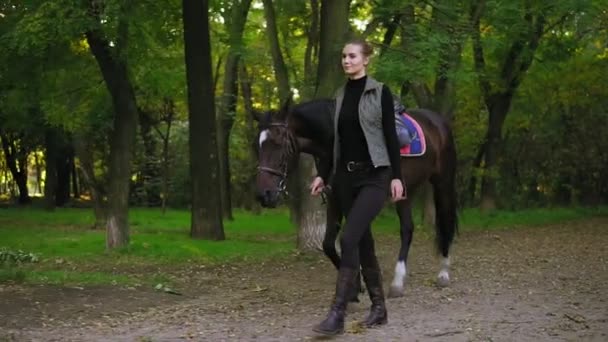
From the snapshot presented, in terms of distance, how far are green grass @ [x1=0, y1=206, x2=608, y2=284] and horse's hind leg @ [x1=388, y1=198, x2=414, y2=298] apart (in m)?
3.80

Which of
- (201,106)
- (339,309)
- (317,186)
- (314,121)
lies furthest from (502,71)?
(339,309)

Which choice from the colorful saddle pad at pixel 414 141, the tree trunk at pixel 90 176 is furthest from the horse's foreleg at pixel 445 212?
the tree trunk at pixel 90 176

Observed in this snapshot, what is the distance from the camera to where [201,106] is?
1686 centimetres

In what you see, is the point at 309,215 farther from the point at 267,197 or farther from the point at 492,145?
the point at 492,145

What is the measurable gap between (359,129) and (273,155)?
849 mm

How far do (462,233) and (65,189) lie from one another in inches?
1081

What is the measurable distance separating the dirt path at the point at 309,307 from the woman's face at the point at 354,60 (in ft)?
7.08

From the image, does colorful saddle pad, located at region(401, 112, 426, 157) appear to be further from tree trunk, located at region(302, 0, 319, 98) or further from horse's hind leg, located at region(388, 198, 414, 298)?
tree trunk, located at region(302, 0, 319, 98)

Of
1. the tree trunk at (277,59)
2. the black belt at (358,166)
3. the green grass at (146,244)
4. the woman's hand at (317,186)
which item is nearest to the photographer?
the black belt at (358,166)

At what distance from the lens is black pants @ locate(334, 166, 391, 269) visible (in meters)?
6.70

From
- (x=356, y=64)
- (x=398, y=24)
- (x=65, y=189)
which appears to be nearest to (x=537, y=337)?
(x=356, y=64)

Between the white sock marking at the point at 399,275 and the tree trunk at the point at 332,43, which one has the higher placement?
the tree trunk at the point at 332,43

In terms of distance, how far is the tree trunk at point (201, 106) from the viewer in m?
16.7

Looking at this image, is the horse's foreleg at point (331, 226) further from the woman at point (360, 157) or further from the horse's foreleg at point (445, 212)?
the horse's foreleg at point (445, 212)
